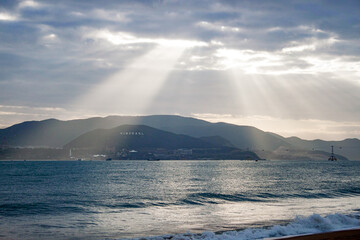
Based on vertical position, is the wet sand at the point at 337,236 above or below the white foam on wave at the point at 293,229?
above

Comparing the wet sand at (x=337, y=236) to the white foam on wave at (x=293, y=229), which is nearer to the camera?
the wet sand at (x=337, y=236)

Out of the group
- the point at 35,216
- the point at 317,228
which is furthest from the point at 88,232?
the point at 317,228

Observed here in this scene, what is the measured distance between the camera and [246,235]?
689 inches

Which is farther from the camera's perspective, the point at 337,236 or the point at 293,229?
the point at 293,229

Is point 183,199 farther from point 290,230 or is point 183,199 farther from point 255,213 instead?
point 290,230

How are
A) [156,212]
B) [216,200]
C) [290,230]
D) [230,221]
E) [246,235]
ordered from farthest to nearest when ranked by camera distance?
[216,200] → [156,212] → [230,221] → [290,230] → [246,235]

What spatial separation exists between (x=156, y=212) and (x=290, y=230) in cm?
1304

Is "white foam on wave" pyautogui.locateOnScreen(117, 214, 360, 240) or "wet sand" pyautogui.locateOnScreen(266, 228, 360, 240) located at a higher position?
"wet sand" pyautogui.locateOnScreen(266, 228, 360, 240)

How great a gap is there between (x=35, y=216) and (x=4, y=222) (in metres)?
3.05

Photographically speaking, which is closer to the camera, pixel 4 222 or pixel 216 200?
pixel 4 222

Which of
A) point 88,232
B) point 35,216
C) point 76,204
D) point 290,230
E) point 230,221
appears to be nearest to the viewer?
point 290,230

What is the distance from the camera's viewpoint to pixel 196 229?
2136 centimetres

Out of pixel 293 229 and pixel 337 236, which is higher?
pixel 337 236

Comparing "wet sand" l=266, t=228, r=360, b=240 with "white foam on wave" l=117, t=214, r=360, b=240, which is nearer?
"wet sand" l=266, t=228, r=360, b=240
